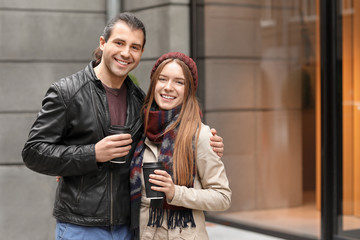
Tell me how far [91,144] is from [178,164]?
1.46 feet

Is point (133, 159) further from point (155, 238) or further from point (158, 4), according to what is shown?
point (158, 4)

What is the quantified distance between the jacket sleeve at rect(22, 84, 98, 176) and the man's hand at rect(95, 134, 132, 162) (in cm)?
5

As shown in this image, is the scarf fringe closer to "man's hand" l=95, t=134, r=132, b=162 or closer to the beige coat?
the beige coat

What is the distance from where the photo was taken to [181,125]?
320cm

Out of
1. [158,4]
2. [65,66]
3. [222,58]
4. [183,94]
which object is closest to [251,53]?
[222,58]

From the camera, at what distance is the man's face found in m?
3.19

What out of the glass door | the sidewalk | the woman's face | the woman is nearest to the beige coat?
the woman

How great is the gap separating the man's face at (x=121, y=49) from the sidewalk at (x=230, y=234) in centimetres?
428

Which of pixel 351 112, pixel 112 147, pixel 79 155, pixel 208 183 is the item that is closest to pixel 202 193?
pixel 208 183

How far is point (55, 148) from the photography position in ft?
10.0

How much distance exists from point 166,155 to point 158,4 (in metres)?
4.83

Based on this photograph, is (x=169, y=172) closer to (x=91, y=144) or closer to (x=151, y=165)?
(x=151, y=165)

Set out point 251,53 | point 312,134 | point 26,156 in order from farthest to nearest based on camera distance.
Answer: point 251,53
point 312,134
point 26,156

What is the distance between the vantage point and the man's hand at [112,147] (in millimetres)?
2961
